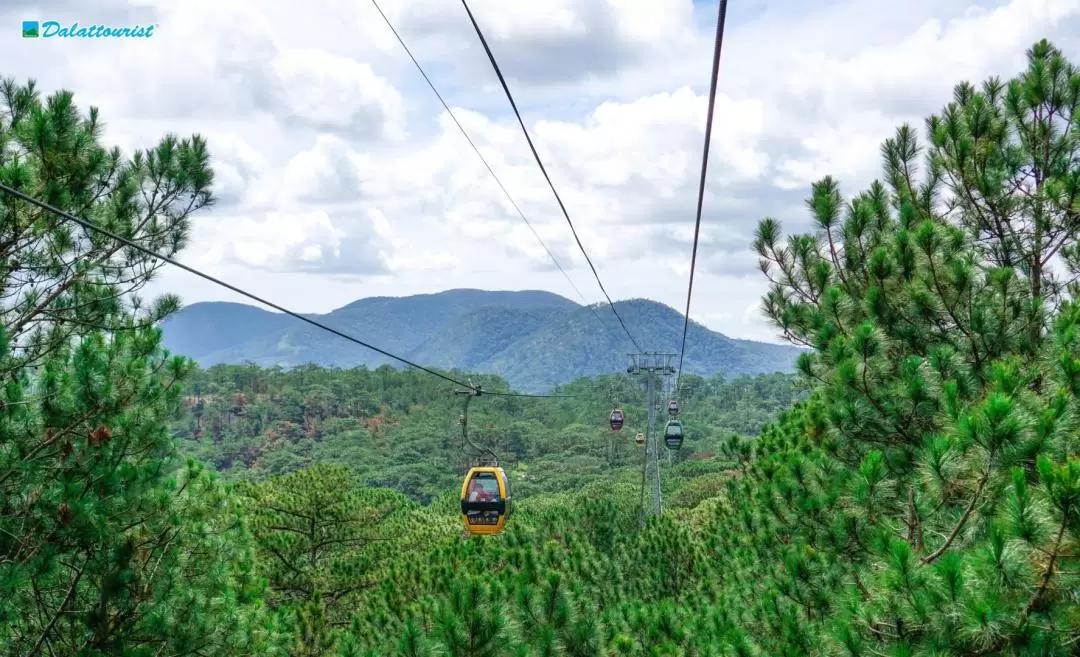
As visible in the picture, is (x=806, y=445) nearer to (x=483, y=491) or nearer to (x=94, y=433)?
(x=483, y=491)

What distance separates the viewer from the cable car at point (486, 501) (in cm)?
1209

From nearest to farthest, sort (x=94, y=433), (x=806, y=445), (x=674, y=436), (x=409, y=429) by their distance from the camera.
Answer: (x=94, y=433)
(x=806, y=445)
(x=674, y=436)
(x=409, y=429)

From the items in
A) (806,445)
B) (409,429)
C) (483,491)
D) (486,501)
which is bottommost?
(486,501)

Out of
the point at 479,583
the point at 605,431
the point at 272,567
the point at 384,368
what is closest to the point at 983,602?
the point at 479,583

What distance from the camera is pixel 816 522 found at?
20.9ft

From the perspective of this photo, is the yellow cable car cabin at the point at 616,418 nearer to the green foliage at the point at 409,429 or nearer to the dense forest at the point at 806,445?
the dense forest at the point at 806,445

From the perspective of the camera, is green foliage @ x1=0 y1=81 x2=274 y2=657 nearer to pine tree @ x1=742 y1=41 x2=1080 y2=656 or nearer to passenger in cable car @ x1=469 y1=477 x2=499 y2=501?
passenger in cable car @ x1=469 y1=477 x2=499 y2=501

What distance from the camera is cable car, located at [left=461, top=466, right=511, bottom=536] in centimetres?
1209

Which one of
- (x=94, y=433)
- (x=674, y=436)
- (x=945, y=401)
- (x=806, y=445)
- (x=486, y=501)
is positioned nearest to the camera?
(x=945, y=401)

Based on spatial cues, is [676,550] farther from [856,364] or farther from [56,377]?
[56,377]

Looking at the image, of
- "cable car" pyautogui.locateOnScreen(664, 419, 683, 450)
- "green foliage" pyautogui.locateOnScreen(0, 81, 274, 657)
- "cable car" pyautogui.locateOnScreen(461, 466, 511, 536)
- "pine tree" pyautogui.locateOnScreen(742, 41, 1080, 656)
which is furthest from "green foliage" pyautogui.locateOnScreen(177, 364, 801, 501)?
"pine tree" pyautogui.locateOnScreen(742, 41, 1080, 656)

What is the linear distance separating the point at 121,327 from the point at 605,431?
7703cm

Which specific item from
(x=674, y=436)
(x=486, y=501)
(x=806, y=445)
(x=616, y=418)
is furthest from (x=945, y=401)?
(x=616, y=418)

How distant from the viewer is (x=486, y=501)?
1212 cm
